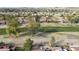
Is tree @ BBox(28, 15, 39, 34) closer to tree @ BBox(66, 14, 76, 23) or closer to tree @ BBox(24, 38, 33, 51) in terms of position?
tree @ BBox(24, 38, 33, 51)

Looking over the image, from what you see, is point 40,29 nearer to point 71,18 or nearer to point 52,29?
point 52,29

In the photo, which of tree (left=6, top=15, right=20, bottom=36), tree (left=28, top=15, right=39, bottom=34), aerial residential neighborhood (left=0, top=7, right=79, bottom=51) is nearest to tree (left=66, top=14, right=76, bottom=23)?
aerial residential neighborhood (left=0, top=7, right=79, bottom=51)

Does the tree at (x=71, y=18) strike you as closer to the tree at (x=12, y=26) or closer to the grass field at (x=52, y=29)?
the grass field at (x=52, y=29)

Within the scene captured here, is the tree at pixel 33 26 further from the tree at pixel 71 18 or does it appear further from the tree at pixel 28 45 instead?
the tree at pixel 71 18

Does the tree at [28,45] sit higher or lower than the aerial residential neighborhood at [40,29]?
lower

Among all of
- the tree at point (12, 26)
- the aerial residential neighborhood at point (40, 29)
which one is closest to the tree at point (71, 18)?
the aerial residential neighborhood at point (40, 29)

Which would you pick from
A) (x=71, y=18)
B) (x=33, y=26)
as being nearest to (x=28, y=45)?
(x=33, y=26)
